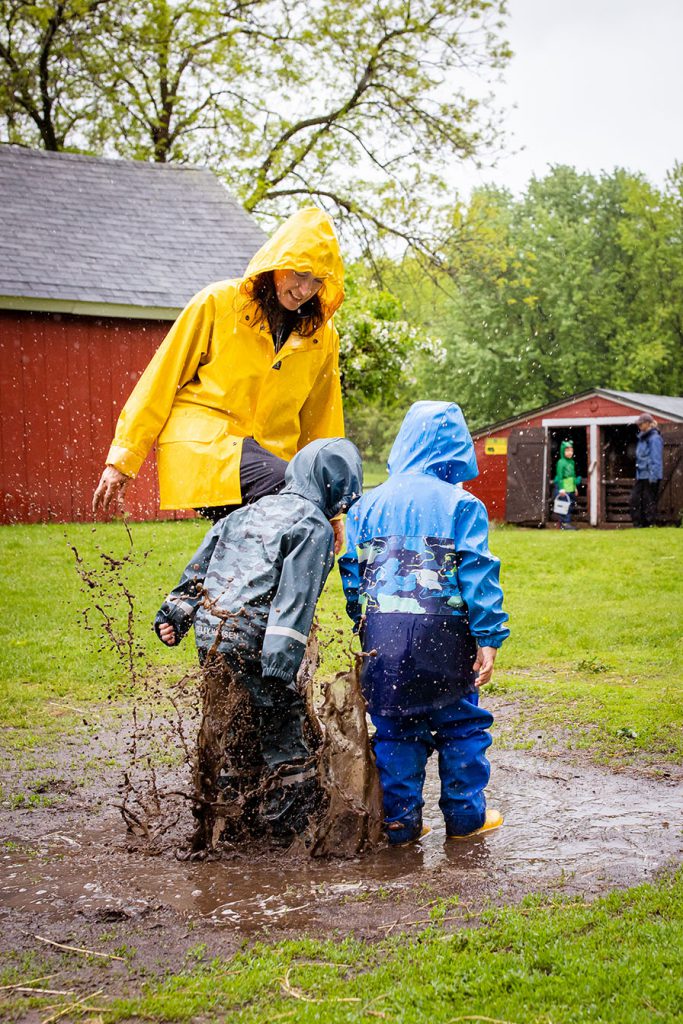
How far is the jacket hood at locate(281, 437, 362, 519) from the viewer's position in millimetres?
4395

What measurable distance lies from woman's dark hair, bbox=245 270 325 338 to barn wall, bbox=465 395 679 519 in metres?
Result: 19.5

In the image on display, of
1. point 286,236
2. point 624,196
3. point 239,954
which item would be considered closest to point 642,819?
point 239,954

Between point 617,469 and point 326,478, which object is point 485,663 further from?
point 617,469

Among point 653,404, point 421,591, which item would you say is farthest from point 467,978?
point 653,404

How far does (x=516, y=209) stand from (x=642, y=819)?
52.7 m

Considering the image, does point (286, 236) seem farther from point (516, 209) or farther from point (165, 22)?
point (516, 209)

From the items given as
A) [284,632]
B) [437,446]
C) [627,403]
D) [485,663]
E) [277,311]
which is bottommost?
[485,663]

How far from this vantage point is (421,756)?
4418 mm

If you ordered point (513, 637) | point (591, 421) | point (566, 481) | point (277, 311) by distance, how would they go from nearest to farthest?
1. point (277, 311)
2. point (513, 637)
3. point (566, 481)
4. point (591, 421)

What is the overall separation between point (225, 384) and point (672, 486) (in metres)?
18.2

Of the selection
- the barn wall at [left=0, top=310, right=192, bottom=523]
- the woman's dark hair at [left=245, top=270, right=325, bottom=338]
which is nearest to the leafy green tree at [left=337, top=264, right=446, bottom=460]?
the barn wall at [left=0, top=310, right=192, bottom=523]

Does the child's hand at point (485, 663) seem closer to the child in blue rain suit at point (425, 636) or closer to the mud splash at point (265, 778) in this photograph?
the child in blue rain suit at point (425, 636)

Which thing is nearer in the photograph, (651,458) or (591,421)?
(651,458)

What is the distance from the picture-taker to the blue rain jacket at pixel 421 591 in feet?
14.0
